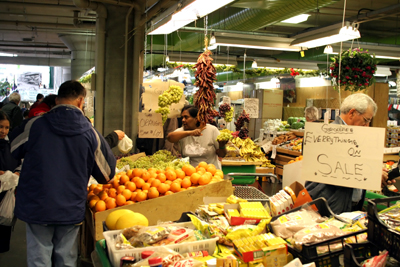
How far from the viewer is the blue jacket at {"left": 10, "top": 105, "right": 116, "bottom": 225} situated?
97.2 inches

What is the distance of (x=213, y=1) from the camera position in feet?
10.0

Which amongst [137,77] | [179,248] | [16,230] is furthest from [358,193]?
[16,230]

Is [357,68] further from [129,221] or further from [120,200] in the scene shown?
[129,221]

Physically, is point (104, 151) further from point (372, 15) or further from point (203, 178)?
point (372, 15)

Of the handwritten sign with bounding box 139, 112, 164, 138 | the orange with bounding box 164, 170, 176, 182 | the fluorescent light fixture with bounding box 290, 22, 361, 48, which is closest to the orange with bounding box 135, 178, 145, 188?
the orange with bounding box 164, 170, 176, 182

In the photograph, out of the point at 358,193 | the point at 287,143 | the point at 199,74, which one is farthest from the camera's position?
the point at 287,143

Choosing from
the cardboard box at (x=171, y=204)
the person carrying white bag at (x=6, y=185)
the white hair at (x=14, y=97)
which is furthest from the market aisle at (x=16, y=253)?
the white hair at (x=14, y=97)

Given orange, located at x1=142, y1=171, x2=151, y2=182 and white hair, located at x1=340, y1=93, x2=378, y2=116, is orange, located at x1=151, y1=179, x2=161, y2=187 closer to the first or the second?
orange, located at x1=142, y1=171, x2=151, y2=182

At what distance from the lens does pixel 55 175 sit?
97.9 inches

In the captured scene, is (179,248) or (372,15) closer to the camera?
(179,248)

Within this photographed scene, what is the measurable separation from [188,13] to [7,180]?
2631 millimetres

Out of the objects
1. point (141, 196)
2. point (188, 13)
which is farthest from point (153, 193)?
point (188, 13)

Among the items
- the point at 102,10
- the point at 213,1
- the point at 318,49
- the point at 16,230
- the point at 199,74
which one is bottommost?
the point at 16,230

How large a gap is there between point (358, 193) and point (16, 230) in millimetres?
4913
